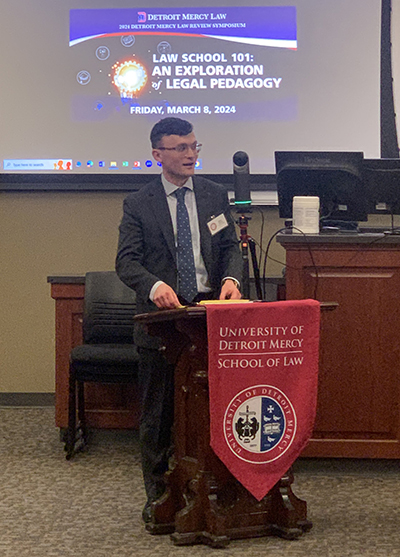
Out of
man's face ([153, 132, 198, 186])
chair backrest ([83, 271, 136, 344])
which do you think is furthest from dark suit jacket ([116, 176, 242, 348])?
chair backrest ([83, 271, 136, 344])

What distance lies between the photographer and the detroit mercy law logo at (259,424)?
2.78m


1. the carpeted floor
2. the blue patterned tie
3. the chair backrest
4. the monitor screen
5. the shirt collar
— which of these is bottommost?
the carpeted floor

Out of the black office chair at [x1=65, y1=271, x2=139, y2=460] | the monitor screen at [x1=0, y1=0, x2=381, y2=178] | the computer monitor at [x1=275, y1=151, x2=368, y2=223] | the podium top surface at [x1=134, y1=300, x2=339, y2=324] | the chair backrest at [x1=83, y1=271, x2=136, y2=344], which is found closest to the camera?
the podium top surface at [x1=134, y1=300, x2=339, y2=324]

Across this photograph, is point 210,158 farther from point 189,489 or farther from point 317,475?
point 189,489

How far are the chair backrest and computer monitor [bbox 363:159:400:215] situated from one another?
1387 mm

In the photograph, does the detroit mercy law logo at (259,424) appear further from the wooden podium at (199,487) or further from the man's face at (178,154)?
the man's face at (178,154)

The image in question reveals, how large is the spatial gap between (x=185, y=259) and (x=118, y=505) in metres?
1.06

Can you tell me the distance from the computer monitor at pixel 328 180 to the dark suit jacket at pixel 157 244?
2.22ft

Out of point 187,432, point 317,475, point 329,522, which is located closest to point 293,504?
point 329,522

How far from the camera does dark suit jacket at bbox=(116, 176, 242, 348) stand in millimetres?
3162

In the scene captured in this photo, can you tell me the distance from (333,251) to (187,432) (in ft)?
3.59

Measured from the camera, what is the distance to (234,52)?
484 cm

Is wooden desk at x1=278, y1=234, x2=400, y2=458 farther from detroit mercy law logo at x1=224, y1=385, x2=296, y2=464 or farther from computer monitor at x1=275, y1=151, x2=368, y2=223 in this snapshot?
detroit mercy law logo at x1=224, y1=385, x2=296, y2=464

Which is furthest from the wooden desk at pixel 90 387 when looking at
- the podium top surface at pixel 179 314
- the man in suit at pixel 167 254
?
the podium top surface at pixel 179 314
